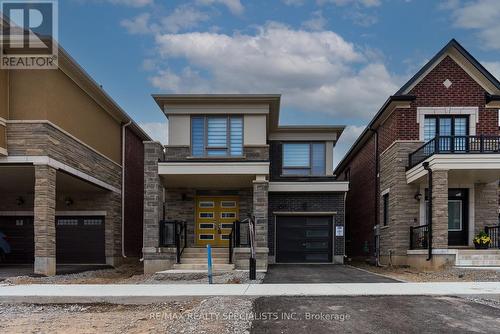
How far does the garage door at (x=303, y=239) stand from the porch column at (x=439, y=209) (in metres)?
5.98

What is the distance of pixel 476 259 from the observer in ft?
49.4

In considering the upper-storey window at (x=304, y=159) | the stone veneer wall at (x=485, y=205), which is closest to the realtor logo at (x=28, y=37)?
the upper-storey window at (x=304, y=159)

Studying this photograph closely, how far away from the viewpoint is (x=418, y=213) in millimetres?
18078

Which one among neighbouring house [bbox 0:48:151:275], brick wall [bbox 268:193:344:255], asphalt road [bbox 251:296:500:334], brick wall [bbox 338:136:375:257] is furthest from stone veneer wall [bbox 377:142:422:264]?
neighbouring house [bbox 0:48:151:275]

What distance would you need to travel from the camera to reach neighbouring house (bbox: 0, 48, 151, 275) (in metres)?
14.9

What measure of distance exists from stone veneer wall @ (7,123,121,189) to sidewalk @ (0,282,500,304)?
5.47 metres

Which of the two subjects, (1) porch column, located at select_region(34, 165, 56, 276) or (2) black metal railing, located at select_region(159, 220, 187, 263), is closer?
(1) porch column, located at select_region(34, 165, 56, 276)

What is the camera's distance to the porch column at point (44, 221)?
14.6 meters

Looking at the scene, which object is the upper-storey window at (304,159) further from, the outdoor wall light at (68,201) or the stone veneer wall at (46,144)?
the outdoor wall light at (68,201)

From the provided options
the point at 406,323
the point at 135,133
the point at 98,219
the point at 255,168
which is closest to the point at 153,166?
the point at 255,168

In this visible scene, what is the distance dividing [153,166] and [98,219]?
584cm

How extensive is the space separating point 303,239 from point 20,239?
41.7 ft

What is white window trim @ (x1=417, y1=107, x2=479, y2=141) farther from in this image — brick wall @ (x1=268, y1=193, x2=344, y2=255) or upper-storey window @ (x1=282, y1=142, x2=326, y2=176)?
brick wall @ (x1=268, y1=193, x2=344, y2=255)

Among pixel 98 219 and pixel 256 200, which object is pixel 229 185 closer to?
pixel 256 200
